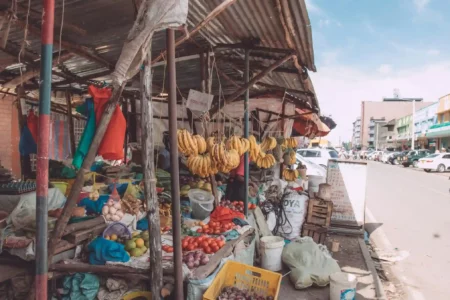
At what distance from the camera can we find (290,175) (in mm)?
10336

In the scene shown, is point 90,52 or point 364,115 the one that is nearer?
point 90,52

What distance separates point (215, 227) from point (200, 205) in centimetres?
57

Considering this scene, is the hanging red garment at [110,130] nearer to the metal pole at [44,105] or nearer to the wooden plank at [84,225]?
the metal pole at [44,105]

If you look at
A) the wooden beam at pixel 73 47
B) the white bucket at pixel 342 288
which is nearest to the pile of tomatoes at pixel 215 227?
the white bucket at pixel 342 288

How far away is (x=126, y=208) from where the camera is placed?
15.0ft

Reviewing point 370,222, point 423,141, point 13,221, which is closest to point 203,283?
point 13,221

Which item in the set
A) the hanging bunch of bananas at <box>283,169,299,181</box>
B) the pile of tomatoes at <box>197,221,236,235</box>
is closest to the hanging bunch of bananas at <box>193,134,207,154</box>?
the pile of tomatoes at <box>197,221,236,235</box>

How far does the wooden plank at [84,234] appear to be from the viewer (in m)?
3.38

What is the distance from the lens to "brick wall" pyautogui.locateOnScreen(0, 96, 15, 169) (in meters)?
8.76

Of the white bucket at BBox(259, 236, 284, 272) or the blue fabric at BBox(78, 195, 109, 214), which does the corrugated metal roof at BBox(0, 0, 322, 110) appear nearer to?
the blue fabric at BBox(78, 195, 109, 214)

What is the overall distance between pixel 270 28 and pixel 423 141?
51251 millimetres

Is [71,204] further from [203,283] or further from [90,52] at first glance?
[90,52]

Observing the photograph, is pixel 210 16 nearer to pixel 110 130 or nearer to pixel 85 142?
pixel 110 130

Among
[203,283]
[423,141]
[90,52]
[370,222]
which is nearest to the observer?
[203,283]
